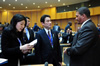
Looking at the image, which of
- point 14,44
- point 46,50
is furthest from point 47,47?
point 14,44

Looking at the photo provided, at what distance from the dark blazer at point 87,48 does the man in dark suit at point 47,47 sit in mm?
528

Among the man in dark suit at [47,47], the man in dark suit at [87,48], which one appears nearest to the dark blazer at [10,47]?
the man in dark suit at [47,47]

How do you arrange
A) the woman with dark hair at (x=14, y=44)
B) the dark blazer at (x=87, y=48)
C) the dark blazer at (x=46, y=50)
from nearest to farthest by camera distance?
the woman with dark hair at (x=14, y=44), the dark blazer at (x=87, y=48), the dark blazer at (x=46, y=50)

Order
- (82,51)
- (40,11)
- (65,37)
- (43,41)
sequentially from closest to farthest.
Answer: (82,51) → (43,41) → (65,37) → (40,11)

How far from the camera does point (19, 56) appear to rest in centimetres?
166

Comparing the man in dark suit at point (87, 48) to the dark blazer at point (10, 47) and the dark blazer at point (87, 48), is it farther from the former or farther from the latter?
the dark blazer at point (10, 47)

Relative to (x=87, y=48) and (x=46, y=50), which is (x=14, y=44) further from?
(x=87, y=48)

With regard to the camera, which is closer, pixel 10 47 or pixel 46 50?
pixel 10 47

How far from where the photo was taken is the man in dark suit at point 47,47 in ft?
7.30

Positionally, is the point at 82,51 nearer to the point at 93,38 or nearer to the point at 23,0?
the point at 93,38

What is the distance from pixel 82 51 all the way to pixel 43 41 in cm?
83

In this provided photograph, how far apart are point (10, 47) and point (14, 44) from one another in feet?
0.22

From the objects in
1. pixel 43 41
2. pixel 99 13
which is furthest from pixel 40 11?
pixel 43 41

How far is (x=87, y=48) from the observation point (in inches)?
68.1
